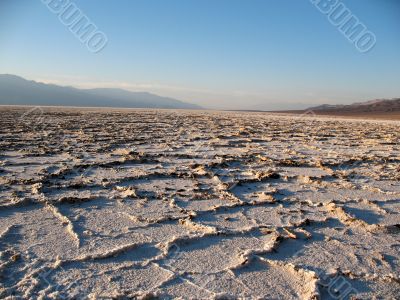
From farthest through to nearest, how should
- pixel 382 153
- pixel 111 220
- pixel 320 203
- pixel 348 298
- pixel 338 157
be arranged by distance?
pixel 382 153
pixel 338 157
pixel 320 203
pixel 111 220
pixel 348 298

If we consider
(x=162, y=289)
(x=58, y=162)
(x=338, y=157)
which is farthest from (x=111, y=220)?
(x=338, y=157)

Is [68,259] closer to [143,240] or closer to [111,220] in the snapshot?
[143,240]

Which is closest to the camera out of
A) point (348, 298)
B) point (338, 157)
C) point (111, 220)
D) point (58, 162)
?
point (348, 298)

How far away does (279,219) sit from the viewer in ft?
9.21

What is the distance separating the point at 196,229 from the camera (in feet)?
8.43

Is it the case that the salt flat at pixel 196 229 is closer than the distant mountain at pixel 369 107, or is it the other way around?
the salt flat at pixel 196 229

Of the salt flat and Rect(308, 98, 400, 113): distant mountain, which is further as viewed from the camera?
Rect(308, 98, 400, 113): distant mountain

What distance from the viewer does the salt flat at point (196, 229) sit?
72.8 inches

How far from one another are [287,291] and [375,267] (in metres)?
0.59

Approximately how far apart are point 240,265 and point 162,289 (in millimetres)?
476

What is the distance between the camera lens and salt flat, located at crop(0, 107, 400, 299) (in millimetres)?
1849

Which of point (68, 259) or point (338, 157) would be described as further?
point (338, 157)

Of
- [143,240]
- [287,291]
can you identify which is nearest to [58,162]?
[143,240]

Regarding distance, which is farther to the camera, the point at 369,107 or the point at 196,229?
the point at 369,107
